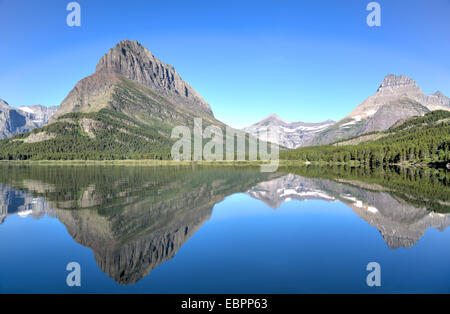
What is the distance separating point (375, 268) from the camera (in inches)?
677

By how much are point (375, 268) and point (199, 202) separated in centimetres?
2593

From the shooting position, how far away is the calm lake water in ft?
49.5

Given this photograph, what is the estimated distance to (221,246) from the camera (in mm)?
21391

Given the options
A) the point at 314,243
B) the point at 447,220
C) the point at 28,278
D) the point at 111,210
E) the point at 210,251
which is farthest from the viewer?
the point at 111,210

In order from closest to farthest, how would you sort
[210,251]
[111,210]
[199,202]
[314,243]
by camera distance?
[210,251], [314,243], [111,210], [199,202]

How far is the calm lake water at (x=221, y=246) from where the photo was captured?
1509 centimetres

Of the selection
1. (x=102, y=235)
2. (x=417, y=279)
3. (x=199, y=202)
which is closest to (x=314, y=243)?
(x=417, y=279)

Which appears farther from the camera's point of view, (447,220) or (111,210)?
(111,210)

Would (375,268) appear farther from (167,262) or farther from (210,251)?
(167,262)

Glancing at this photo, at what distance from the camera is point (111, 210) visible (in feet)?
105

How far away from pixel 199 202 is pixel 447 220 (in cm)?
2795
